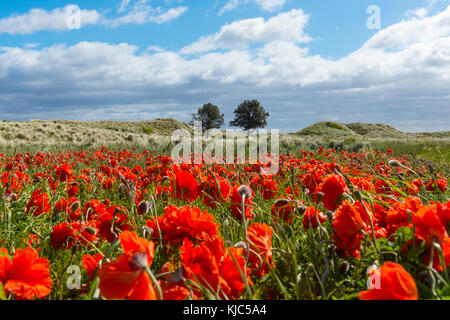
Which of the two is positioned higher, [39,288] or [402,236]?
[402,236]

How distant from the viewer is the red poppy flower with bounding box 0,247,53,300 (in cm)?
99

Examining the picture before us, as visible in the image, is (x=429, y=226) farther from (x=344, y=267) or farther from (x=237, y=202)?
(x=237, y=202)

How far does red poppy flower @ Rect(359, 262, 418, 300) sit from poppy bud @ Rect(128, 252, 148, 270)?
0.50 meters

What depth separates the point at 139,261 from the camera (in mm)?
658

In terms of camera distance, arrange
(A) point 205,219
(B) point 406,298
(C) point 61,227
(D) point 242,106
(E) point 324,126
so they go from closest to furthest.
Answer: (B) point 406,298 → (A) point 205,219 → (C) point 61,227 → (E) point 324,126 → (D) point 242,106

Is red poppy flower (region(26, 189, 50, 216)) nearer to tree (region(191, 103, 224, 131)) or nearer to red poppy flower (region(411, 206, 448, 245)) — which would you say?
red poppy flower (region(411, 206, 448, 245))

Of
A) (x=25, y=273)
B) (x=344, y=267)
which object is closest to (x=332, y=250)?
(x=344, y=267)

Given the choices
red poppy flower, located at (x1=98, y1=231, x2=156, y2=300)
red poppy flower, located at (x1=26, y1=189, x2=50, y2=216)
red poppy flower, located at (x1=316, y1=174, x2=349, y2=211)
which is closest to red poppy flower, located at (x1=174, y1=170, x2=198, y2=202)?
red poppy flower, located at (x1=316, y1=174, x2=349, y2=211)

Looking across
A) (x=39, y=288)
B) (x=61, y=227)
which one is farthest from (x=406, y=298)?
(x=61, y=227)

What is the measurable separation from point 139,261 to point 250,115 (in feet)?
200
